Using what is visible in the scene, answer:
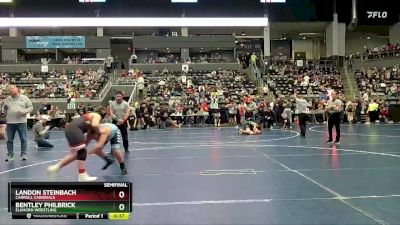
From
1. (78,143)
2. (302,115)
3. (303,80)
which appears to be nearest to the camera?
(78,143)

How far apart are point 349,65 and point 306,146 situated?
2924cm

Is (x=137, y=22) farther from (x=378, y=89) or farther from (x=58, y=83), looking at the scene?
(x=378, y=89)

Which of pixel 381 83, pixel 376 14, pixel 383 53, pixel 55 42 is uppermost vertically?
pixel 376 14

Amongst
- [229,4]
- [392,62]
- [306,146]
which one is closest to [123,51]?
[229,4]

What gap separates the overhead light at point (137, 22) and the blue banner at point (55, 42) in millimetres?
1198

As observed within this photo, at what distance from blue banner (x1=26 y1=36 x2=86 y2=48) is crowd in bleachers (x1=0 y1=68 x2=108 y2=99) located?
4858mm

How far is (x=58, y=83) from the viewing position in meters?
32.3

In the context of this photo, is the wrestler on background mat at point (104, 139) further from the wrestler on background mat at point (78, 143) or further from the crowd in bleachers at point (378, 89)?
the crowd in bleachers at point (378, 89)

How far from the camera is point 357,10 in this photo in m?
40.1

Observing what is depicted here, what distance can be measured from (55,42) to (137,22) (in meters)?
7.68

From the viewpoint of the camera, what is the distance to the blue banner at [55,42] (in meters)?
39.0

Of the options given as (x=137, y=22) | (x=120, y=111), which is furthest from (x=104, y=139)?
(x=137, y=22)

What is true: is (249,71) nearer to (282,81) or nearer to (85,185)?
(282,81)

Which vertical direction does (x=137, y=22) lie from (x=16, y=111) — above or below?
above
